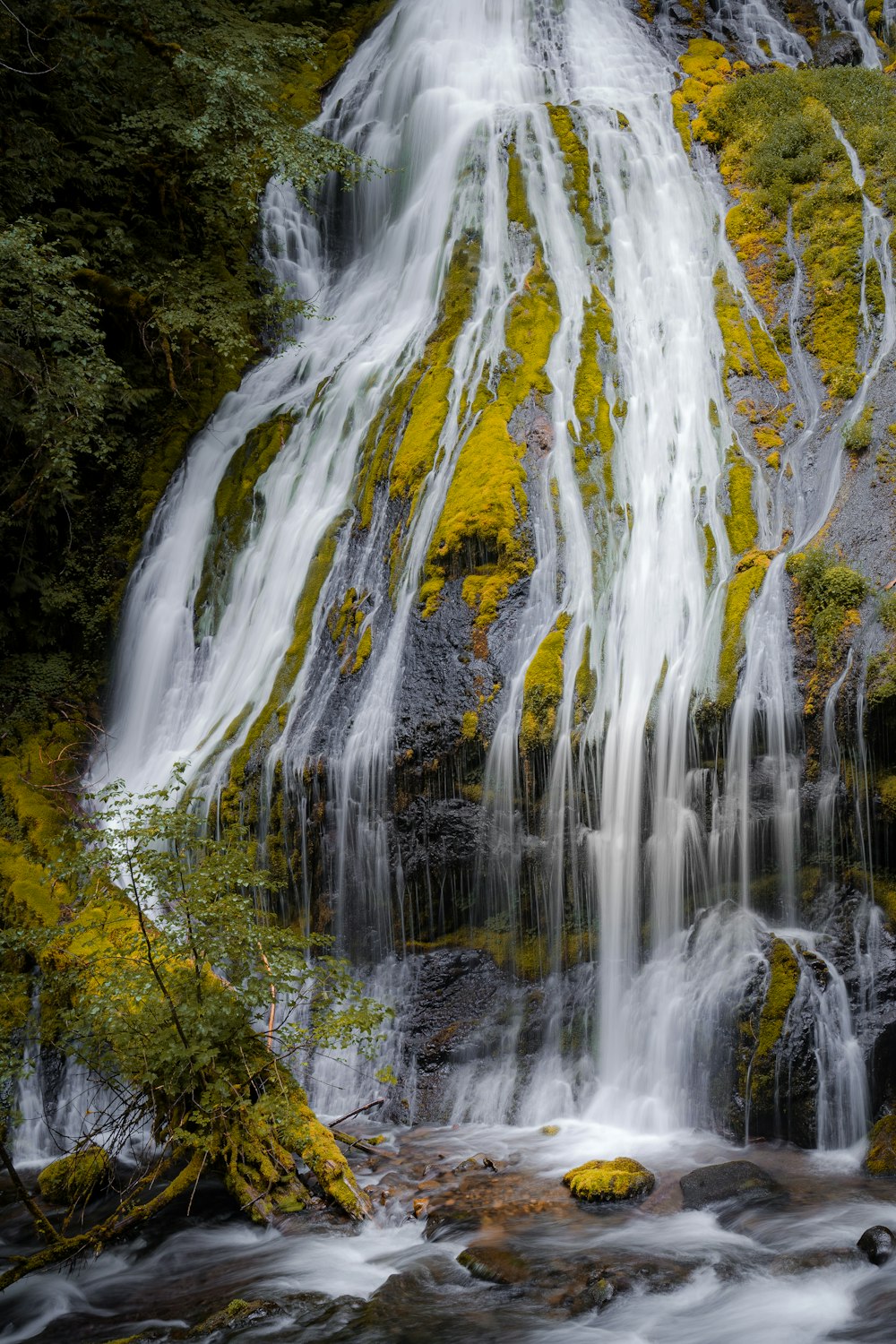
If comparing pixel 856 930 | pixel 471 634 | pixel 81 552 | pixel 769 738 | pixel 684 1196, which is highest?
pixel 81 552

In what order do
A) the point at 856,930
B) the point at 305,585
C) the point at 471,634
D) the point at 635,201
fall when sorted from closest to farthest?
the point at 856,930 < the point at 471,634 < the point at 305,585 < the point at 635,201

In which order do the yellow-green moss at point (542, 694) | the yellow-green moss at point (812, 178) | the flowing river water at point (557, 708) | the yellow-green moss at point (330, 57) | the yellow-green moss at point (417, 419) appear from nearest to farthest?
the flowing river water at point (557, 708) → the yellow-green moss at point (542, 694) → the yellow-green moss at point (417, 419) → the yellow-green moss at point (812, 178) → the yellow-green moss at point (330, 57)

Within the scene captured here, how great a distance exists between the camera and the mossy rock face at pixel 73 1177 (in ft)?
20.6

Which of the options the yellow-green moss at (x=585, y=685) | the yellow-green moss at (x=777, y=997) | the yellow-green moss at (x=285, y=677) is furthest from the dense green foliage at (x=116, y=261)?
the yellow-green moss at (x=777, y=997)

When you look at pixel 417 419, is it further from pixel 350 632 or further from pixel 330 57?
pixel 330 57

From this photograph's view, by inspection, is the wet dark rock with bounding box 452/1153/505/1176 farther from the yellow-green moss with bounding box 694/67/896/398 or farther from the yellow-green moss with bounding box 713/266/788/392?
the yellow-green moss with bounding box 713/266/788/392

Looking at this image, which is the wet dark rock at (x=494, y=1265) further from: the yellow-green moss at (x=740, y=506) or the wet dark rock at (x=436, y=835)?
the yellow-green moss at (x=740, y=506)

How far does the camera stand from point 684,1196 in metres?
5.69

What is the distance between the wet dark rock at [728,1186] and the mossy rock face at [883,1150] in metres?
0.60

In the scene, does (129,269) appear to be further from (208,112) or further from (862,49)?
(862,49)

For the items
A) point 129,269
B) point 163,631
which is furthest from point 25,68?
point 163,631

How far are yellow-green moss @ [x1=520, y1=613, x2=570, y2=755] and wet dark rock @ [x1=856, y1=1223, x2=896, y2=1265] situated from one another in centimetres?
393

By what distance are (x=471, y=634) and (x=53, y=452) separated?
5207mm

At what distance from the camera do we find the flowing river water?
5242 millimetres
